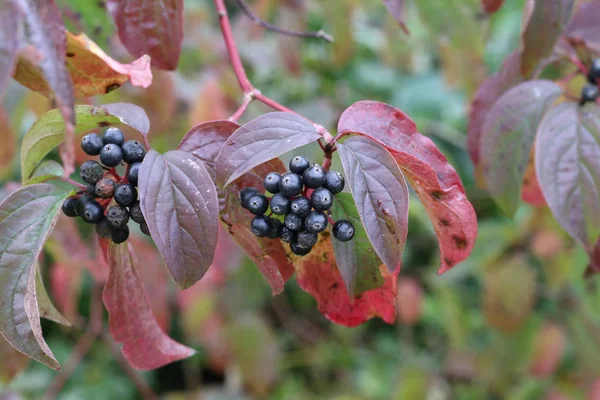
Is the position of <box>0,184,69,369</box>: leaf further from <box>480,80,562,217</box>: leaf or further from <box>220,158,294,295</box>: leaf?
<box>480,80,562,217</box>: leaf

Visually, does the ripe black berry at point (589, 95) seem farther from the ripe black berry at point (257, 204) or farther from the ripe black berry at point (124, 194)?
the ripe black berry at point (124, 194)

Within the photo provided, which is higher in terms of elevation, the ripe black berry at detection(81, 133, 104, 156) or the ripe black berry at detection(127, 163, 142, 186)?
the ripe black berry at detection(81, 133, 104, 156)

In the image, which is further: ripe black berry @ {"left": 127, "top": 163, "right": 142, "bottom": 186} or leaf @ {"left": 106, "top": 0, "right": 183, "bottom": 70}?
leaf @ {"left": 106, "top": 0, "right": 183, "bottom": 70}

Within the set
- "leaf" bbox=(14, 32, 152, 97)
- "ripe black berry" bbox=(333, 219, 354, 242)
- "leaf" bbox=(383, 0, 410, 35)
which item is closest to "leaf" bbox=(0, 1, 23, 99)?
"leaf" bbox=(14, 32, 152, 97)

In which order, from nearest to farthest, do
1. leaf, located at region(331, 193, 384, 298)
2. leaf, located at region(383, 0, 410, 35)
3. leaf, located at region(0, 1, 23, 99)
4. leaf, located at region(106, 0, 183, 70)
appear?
leaf, located at region(0, 1, 23, 99), leaf, located at region(331, 193, 384, 298), leaf, located at region(106, 0, 183, 70), leaf, located at region(383, 0, 410, 35)

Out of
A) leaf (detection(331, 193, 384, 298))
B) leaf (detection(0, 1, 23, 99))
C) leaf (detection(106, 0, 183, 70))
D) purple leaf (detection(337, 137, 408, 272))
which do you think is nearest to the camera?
leaf (detection(0, 1, 23, 99))

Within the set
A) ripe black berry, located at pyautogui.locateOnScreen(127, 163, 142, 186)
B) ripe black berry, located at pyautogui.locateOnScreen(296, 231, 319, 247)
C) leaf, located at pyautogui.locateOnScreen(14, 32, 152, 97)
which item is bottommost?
ripe black berry, located at pyautogui.locateOnScreen(296, 231, 319, 247)

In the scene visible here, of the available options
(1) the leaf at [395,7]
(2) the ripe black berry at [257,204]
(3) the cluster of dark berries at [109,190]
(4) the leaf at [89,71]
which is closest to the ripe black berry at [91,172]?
(3) the cluster of dark berries at [109,190]

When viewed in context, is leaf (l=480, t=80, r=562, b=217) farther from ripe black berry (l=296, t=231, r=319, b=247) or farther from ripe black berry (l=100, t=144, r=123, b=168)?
ripe black berry (l=100, t=144, r=123, b=168)
